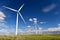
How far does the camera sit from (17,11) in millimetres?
35594

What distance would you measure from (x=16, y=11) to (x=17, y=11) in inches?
18.1

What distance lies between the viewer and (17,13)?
3562 centimetres

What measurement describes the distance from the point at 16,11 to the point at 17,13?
2.63ft

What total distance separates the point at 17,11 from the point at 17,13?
2.14 ft

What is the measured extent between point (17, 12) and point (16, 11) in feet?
1.77

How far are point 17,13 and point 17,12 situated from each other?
1.08 ft

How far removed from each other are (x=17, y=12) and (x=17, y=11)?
328mm

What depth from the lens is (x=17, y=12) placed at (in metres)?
35.7
